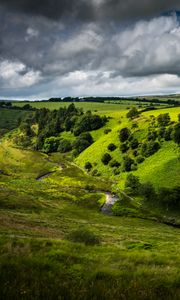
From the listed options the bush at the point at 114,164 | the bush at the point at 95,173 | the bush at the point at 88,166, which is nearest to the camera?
the bush at the point at 114,164

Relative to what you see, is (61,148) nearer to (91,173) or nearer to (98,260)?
(91,173)

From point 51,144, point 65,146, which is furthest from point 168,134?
point 51,144

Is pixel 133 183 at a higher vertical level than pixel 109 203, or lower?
higher

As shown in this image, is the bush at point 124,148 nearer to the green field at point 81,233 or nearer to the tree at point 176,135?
the green field at point 81,233

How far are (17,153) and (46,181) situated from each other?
58174mm

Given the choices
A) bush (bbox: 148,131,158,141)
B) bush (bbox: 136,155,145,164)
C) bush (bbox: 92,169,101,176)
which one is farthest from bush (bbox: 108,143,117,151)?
bush (bbox: 136,155,145,164)

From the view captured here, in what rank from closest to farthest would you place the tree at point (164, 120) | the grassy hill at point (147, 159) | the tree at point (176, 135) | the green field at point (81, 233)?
1. the green field at point (81, 233)
2. the grassy hill at point (147, 159)
3. the tree at point (176, 135)
4. the tree at point (164, 120)

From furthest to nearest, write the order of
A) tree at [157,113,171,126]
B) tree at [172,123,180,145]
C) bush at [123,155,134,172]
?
tree at [157,113,171,126] < tree at [172,123,180,145] < bush at [123,155,134,172]

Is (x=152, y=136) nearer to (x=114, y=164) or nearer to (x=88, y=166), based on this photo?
(x=114, y=164)

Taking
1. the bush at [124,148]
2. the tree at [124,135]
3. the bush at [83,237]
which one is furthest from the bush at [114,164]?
the bush at [83,237]

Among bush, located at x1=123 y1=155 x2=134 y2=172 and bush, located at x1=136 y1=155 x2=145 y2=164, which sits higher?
bush, located at x1=136 y1=155 x2=145 y2=164

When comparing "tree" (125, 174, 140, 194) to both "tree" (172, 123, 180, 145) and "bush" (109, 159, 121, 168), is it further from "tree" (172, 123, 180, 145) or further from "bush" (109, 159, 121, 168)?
"tree" (172, 123, 180, 145)

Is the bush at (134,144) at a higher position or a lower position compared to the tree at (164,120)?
lower

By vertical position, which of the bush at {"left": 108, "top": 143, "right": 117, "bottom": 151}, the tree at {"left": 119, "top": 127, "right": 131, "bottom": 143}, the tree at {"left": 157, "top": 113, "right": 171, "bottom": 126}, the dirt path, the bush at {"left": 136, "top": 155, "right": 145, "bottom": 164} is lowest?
the dirt path
